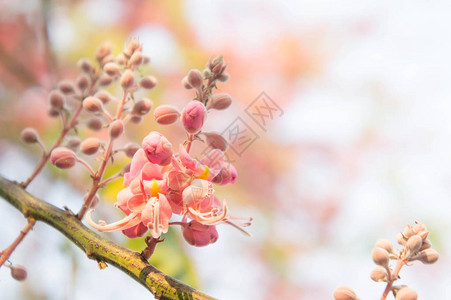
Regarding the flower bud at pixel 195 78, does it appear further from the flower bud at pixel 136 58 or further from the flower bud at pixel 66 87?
the flower bud at pixel 66 87

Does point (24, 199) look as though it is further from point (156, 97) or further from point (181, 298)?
point (156, 97)

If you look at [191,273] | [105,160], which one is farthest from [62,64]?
[105,160]

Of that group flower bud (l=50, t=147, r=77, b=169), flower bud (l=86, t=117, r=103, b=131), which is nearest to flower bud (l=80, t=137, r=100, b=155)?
flower bud (l=50, t=147, r=77, b=169)

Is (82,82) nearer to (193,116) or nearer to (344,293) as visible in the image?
(193,116)

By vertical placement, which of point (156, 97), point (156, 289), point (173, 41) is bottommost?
point (156, 289)

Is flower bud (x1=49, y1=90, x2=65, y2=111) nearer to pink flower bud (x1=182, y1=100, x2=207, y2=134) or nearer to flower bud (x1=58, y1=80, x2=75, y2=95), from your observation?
flower bud (x1=58, y1=80, x2=75, y2=95)

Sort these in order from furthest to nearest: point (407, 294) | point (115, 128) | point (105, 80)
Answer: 1. point (105, 80)
2. point (115, 128)
3. point (407, 294)

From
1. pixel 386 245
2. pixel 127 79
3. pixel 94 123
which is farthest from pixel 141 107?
pixel 386 245
